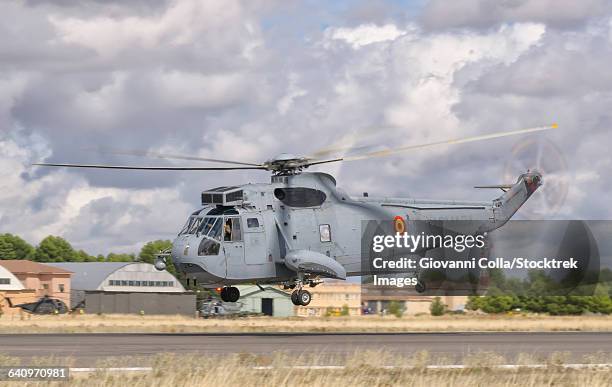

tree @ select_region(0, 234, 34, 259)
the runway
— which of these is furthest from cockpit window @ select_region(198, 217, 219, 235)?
tree @ select_region(0, 234, 34, 259)

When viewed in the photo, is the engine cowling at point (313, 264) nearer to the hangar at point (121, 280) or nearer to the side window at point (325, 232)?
the side window at point (325, 232)

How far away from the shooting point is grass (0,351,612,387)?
2028cm

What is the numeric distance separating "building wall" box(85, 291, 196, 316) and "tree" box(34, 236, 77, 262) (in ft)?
284

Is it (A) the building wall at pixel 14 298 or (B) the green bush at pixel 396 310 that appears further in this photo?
(A) the building wall at pixel 14 298

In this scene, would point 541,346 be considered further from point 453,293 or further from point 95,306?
point 95,306

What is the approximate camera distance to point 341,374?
2203 cm

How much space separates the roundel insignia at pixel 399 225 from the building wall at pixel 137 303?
157ft

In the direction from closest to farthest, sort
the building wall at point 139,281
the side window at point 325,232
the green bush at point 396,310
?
the side window at point 325,232 < the green bush at point 396,310 < the building wall at point 139,281

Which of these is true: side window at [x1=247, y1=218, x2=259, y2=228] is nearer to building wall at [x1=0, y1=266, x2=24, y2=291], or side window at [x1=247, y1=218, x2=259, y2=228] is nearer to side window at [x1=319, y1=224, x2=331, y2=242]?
side window at [x1=319, y1=224, x2=331, y2=242]

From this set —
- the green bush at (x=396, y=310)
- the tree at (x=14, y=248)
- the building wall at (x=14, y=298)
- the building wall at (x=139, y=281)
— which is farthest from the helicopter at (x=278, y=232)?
the tree at (x=14, y=248)

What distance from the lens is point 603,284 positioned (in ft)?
252

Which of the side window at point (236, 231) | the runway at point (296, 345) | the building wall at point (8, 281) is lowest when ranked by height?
the runway at point (296, 345)

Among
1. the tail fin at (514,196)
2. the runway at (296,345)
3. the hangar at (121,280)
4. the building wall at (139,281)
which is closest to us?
the runway at (296,345)

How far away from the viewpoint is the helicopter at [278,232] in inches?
1443
